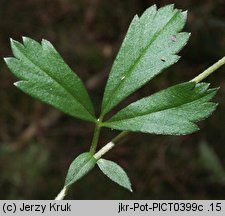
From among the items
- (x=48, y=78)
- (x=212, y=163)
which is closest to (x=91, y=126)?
(x=212, y=163)

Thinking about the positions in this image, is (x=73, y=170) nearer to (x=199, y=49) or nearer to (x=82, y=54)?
(x=199, y=49)

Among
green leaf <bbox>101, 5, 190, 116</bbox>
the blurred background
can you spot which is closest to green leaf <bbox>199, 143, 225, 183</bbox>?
the blurred background

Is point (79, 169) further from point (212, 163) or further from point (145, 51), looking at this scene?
point (212, 163)

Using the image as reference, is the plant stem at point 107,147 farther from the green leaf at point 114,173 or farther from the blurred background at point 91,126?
the blurred background at point 91,126

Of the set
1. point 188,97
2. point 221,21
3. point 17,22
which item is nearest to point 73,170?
point 188,97

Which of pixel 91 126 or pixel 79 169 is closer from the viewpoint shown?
pixel 79 169

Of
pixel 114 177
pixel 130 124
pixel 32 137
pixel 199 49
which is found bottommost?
pixel 114 177
